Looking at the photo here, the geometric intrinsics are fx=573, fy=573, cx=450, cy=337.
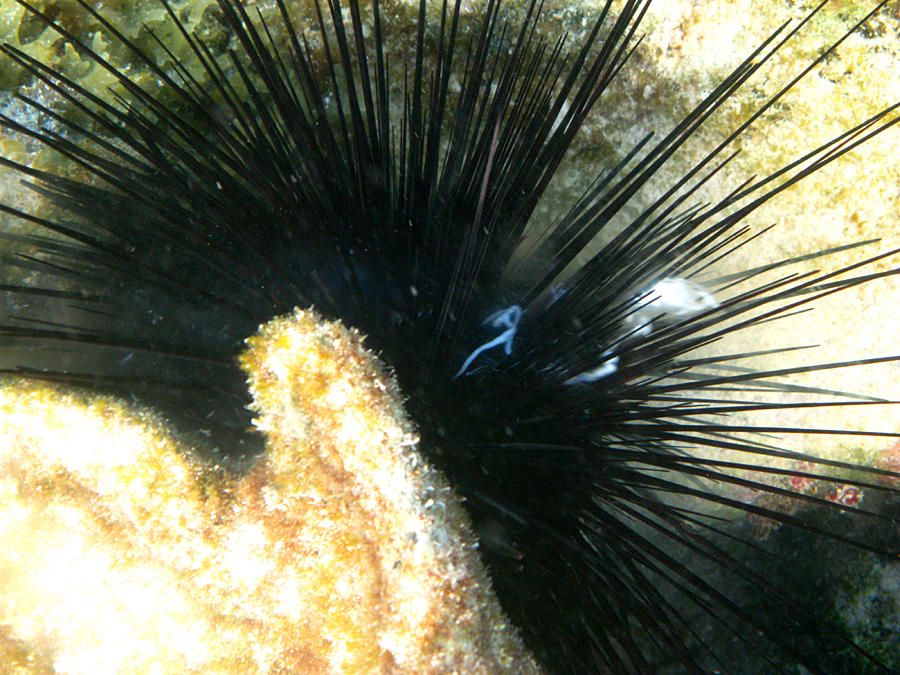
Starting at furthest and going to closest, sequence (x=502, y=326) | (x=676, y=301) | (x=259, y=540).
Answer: (x=676, y=301), (x=502, y=326), (x=259, y=540)

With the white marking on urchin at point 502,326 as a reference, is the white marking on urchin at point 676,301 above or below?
below

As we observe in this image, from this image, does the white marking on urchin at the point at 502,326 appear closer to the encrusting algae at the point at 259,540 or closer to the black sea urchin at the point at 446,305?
the black sea urchin at the point at 446,305

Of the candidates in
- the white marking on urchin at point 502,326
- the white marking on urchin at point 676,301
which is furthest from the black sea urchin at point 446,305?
the white marking on urchin at point 676,301

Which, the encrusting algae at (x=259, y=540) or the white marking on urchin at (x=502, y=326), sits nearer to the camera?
the encrusting algae at (x=259, y=540)

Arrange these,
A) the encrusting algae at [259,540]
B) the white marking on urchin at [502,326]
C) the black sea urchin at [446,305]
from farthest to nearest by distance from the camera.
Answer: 1. the white marking on urchin at [502,326]
2. the black sea urchin at [446,305]
3. the encrusting algae at [259,540]

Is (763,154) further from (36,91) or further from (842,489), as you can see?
(36,91)

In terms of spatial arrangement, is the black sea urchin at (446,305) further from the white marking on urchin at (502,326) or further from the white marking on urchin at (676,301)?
the white marking on urchin at (676,301)

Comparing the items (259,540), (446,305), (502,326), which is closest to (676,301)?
(502,326)

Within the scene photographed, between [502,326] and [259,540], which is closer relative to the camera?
[259,540]

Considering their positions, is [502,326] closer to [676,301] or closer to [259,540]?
[676,301]

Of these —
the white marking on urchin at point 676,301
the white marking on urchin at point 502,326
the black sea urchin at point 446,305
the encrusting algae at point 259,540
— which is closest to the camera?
the encrusting algae at point 259,540
